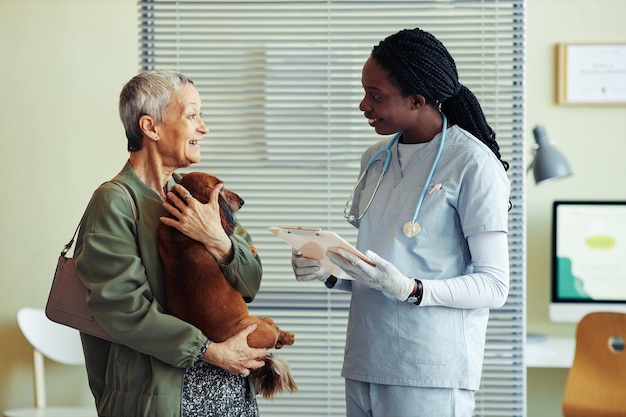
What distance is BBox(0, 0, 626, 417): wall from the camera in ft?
11.8

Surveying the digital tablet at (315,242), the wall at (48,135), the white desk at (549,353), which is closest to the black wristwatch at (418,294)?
the digital tablet at (315,242)

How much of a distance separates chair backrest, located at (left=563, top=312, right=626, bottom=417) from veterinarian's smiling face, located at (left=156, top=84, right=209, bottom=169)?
53.7 inches

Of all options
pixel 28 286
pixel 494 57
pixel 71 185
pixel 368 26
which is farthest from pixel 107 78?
pixel 494 57

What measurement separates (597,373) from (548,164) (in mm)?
1115

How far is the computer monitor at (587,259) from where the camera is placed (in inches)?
131

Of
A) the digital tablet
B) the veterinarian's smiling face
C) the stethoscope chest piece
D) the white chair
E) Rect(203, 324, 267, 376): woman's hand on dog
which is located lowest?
the white chair

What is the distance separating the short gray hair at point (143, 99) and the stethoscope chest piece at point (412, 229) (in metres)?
0.55

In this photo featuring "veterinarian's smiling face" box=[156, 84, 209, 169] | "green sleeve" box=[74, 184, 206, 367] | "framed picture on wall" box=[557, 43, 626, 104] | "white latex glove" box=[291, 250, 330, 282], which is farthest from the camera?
"framed picture on wall" box=[557, 43, 626, 104]

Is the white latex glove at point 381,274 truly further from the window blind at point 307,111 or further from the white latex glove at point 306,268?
the window blind at point 307,111

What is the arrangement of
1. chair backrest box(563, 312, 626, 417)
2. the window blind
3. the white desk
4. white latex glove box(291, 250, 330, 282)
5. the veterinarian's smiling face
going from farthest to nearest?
1. the white desk
2. the window blind
3. chair backrest box(563, 312, 626, 417)
4. white latex glove box(291, 250, 330, 282)
5. the veterinarian's smiling face

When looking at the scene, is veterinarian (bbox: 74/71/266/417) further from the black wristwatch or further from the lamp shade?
the lamp shade

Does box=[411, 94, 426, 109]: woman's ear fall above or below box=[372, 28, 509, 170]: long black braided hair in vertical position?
below

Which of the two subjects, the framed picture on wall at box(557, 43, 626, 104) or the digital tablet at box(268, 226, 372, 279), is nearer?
the digital tablet at box(268, 226, 372, 279)

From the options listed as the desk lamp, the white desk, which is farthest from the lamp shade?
the white desk
